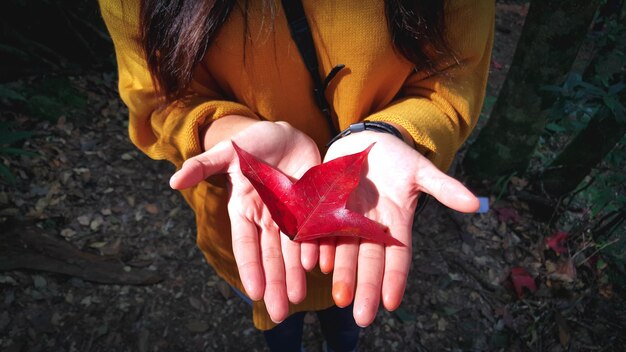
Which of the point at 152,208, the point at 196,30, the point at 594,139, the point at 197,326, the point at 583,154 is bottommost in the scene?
the point at 197,326

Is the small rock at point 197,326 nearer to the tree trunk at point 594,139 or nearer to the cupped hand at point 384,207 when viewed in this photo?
the cupped hand at point 384,207

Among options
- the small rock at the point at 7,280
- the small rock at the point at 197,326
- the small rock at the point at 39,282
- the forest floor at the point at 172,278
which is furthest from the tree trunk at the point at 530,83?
the small rock at the point at 7,280

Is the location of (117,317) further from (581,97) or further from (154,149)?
(581,97)

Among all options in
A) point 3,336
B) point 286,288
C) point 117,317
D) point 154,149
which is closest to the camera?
point 286,288

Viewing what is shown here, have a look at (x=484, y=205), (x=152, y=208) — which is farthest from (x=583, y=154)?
(x=152, y=208)

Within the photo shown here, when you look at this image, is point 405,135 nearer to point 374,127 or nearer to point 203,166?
point 374,127

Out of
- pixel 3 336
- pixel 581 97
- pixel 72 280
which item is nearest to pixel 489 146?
pixel 581 97
